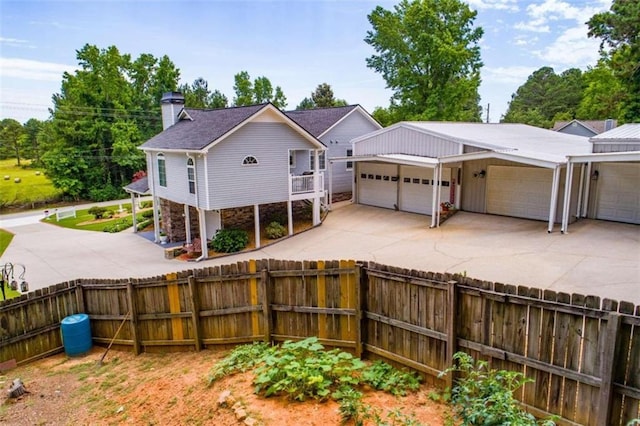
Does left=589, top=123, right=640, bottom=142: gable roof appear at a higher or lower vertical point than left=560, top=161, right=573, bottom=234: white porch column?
higher

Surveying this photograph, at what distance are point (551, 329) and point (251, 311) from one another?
14.2ft

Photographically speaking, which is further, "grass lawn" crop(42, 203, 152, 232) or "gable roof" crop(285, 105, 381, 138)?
"gable roof" crop(285, 105, 381, 138)

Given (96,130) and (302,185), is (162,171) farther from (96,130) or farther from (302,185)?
(96,130)

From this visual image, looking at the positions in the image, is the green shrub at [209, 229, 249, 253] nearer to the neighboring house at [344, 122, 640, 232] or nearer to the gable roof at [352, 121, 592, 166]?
the neighboring house at [344, 122, 640, 232]

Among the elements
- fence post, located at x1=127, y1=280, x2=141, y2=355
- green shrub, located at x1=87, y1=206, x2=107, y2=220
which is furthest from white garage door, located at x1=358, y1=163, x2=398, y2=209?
green shrub, located at x1=87, y1=206, x2=107, y2=220

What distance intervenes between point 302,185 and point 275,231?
2.47m

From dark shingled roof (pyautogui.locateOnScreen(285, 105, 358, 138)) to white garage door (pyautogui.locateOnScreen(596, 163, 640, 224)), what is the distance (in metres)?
14.0

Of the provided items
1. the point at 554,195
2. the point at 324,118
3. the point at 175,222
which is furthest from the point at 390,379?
the point at 324,118

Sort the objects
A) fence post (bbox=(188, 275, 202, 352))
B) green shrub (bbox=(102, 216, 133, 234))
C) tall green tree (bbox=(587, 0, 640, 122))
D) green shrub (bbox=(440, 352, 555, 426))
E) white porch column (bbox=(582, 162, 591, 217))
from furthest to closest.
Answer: green shrub (bbox=(102, 216, 133, 234))
tall green tree (bbox=(587, 0, 640, 122))
white porch column (bbox=(582, 162, 591, 217))
fence post (bbox=(188, 275, 202, 352))
green shrub (bbox=(440, 352, 555, 426))

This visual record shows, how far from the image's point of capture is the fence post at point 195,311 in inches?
278

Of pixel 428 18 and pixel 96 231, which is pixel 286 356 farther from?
pixel 428 18

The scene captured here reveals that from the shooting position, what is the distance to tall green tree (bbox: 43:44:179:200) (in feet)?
116

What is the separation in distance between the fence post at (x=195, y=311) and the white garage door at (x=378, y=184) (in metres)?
15.2

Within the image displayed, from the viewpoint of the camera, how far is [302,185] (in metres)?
19.0
